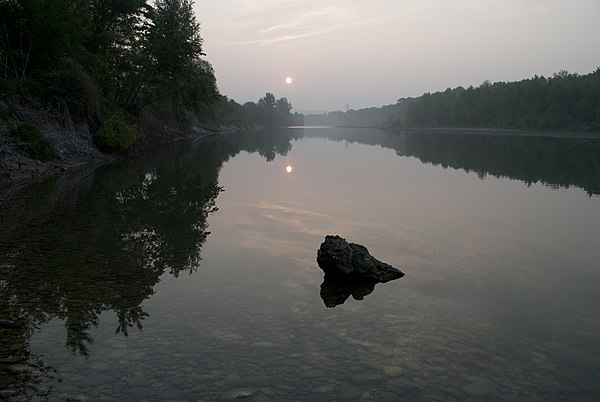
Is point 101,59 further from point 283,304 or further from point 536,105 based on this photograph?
point 536,105

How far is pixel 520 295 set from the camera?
10.8 meters

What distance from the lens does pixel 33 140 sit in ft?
88.0

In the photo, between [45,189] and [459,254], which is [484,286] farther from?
[45,189]

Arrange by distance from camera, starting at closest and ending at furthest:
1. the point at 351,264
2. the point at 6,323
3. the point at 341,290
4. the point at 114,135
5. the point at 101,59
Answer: the point at 6,323, the point at 341,290, the point at 351,264, the point at 114,135, the point at 101,59

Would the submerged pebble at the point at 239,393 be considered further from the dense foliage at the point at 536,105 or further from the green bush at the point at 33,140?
the dense foliage at the point at 536,105

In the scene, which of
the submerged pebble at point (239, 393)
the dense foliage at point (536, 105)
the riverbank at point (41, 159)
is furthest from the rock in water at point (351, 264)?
the dense foliage at point (536, 105)

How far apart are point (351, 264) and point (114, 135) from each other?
104 ft

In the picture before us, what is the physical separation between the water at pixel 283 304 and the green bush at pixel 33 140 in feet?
22.7

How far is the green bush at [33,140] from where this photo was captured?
2628 centimetres

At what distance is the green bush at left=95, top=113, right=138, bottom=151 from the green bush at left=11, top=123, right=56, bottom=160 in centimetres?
859

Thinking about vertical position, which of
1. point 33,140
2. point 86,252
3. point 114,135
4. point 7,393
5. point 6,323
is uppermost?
point 114,135

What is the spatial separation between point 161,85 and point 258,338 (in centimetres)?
4669

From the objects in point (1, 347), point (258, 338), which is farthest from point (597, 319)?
point (1, 347)

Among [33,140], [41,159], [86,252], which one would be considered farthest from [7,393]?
[41,159]
